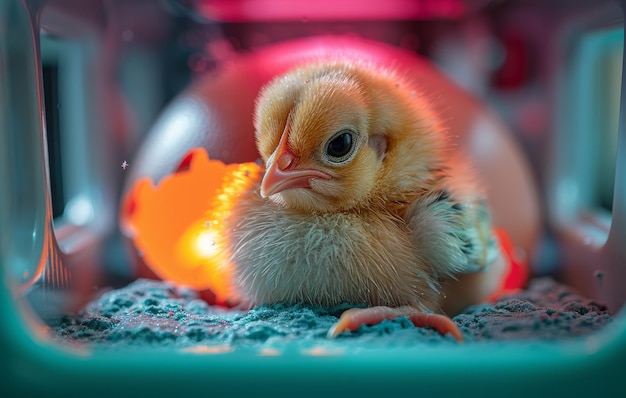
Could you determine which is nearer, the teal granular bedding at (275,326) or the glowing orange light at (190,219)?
the teal granular bedding at (275,326)

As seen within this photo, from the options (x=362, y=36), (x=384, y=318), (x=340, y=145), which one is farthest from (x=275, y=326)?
(x=362, y=36)

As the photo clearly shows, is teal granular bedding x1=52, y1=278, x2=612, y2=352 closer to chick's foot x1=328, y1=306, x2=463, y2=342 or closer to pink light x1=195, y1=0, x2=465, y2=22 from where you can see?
chick's foot x1=328, y1=306, x2=463, y2=342

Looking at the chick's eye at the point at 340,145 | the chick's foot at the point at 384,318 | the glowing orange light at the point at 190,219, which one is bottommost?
the chick's foot at the point at 384,318

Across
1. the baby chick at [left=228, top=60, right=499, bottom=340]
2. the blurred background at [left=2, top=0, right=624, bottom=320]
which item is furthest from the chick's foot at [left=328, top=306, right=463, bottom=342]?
the blurred background at [left=2, top=0, right=624, bottom=320]

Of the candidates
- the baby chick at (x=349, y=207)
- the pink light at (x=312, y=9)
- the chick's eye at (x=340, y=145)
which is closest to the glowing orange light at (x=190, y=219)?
the baby chick at (x=349, y=207)

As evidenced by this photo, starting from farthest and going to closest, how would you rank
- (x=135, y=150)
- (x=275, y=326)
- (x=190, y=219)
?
(x=135, y=150), (x=190, y=219), (x=275, y=326)

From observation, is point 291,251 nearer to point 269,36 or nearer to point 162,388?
point 162,388

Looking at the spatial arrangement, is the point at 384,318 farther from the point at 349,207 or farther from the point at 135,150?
the point at 135,150

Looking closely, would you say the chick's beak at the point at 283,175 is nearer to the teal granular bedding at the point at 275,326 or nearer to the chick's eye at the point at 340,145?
the chick's eye at the point at 340,145
